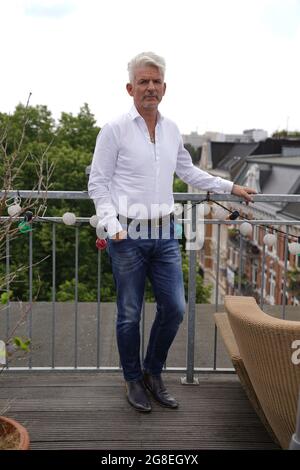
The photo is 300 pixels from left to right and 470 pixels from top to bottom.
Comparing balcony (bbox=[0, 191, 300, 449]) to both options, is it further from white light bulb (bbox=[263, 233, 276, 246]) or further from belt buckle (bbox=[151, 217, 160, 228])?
belt buckle (bbox=[151, 217, 160, 228])

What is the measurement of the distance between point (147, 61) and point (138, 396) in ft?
5.92

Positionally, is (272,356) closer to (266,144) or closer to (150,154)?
(150,154)

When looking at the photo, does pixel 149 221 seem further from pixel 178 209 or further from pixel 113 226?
pixel 178 209

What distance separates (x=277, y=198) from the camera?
363 centimetres

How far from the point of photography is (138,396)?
3246 mm

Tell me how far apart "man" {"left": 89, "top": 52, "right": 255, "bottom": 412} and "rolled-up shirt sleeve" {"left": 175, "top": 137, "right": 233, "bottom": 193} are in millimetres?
123

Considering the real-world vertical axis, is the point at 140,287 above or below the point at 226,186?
below

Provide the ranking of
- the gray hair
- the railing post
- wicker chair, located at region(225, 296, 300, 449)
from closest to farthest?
wicker chair, located at region(225, 296, 300, 449) → the gray hair → the railing post

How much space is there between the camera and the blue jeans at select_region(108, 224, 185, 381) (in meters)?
3.12

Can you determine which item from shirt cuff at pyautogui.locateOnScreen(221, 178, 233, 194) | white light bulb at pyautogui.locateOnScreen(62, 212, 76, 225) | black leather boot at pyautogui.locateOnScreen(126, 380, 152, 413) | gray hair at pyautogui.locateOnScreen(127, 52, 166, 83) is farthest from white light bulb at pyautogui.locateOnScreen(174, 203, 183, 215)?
black leather boot at pyautogui.locateOnScreen(126, 380, 152, 413)

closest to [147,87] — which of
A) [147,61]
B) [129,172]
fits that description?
[147,61]

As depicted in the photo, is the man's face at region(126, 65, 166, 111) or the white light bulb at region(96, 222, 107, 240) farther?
the white light bulb at region(96, 222, 107, 240)

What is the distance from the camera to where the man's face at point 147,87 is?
295cm

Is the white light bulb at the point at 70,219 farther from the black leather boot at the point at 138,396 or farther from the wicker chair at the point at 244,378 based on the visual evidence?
the wicker chair at the point at 244,378
